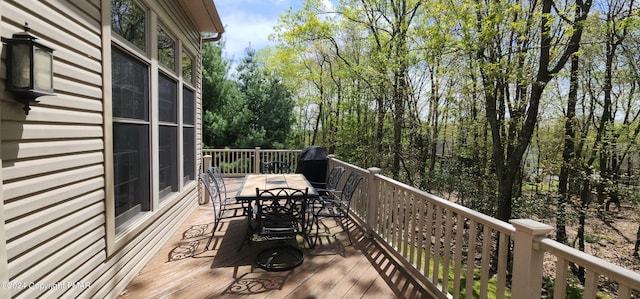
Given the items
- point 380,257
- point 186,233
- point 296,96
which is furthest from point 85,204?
point 296,96

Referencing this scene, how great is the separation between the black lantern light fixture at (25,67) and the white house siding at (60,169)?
3cm

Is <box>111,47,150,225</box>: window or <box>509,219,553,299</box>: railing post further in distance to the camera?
<box>111,47,150,225</box>: window

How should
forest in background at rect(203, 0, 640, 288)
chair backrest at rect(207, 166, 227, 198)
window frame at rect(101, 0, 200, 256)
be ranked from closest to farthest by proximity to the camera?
window frame at rect(101, 0, 200, 256) < chair backrest at rect(207, 166, 227, 198) < forest in background at rect(203, 0, 640, 288)

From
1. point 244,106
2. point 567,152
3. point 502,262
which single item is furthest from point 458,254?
point 244,106

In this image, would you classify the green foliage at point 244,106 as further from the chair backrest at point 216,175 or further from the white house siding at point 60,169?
the white house siding at point 60,169

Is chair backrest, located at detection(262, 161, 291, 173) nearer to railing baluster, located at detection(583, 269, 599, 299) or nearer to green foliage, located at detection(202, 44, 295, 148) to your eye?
green foliage, located at detection(202, 44, 295, 148)

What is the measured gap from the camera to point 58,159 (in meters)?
1.77

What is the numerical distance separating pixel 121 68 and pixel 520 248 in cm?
330

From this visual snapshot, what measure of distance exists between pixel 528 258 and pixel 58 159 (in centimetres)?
284

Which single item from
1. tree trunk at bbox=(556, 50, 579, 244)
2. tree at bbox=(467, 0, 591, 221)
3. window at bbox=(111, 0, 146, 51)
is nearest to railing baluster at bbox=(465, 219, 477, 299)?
window at bbox=(111, 0, 146, 51)

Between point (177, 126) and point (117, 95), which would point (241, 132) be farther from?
point (117, 95)

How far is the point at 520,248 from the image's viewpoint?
5.60ft

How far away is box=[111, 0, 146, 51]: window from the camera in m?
2.46

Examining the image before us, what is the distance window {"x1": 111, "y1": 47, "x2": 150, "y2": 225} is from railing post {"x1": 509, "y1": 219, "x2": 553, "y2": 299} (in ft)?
9.76
